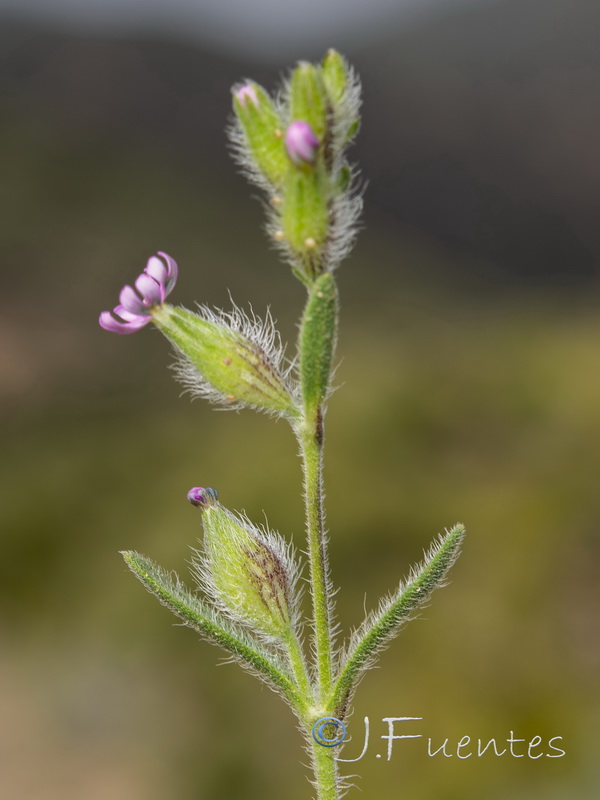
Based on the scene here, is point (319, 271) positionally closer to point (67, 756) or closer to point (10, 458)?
point (67, 756)

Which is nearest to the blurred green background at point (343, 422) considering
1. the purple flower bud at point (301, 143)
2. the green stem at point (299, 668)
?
the green stem at point (299, 668)

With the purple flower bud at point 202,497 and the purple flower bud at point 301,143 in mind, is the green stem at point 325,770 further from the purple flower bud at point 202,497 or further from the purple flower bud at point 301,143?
the purple flower bud at point 301,143

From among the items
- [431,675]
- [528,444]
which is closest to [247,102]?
[431,675]

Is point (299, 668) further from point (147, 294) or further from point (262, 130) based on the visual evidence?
point (262, 130)

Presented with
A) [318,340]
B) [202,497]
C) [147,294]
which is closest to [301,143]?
[318,340]

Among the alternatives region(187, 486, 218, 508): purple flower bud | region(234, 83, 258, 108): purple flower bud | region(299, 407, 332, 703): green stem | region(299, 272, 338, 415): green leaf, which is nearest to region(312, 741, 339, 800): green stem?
region(299, 407, 332, 703): green stem

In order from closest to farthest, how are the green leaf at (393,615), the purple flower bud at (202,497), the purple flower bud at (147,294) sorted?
the green leaf at (393,615)
the purple flower bud at (147,294)
the purple flower bud at (202,497)
